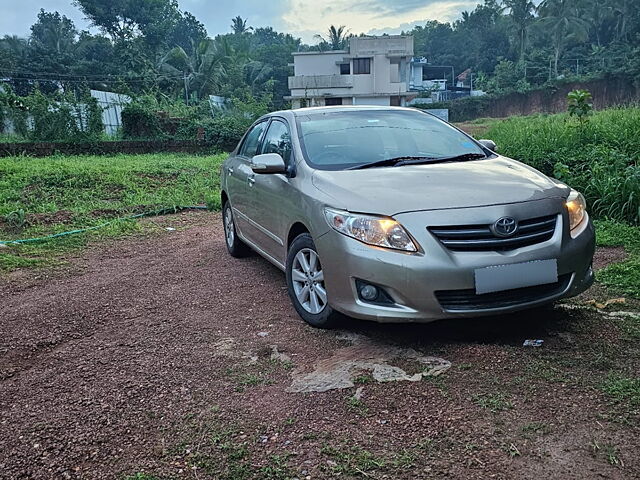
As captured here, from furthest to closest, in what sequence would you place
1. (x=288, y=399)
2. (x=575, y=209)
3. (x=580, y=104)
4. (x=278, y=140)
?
(x=580, y=104), (x=278, y=140), (x=575, y=209), (x=288, y=399)

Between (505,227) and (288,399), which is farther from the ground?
(505,227)

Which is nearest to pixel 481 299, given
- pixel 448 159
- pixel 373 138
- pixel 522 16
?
pixel 448 159

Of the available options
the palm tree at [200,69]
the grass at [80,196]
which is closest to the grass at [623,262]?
the grass at [80,196]

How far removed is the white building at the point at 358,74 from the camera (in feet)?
128

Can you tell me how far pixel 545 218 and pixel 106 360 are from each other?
273 cm

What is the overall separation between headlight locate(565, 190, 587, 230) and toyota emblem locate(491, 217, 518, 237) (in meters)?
0.53

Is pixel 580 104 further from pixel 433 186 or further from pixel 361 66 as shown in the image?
pixel 361 66

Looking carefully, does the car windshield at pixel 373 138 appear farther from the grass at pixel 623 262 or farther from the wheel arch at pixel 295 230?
the grass at pixel 623 262

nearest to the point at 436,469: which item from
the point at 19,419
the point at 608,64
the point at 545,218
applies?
the point at 545,218

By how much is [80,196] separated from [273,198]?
6.95 meters

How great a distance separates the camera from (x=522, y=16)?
181 feet

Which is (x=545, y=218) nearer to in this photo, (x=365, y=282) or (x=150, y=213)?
(x=365, y=282)

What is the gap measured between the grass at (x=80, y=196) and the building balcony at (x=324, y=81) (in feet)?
87.2

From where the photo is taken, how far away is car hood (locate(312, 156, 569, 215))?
3182 mm
